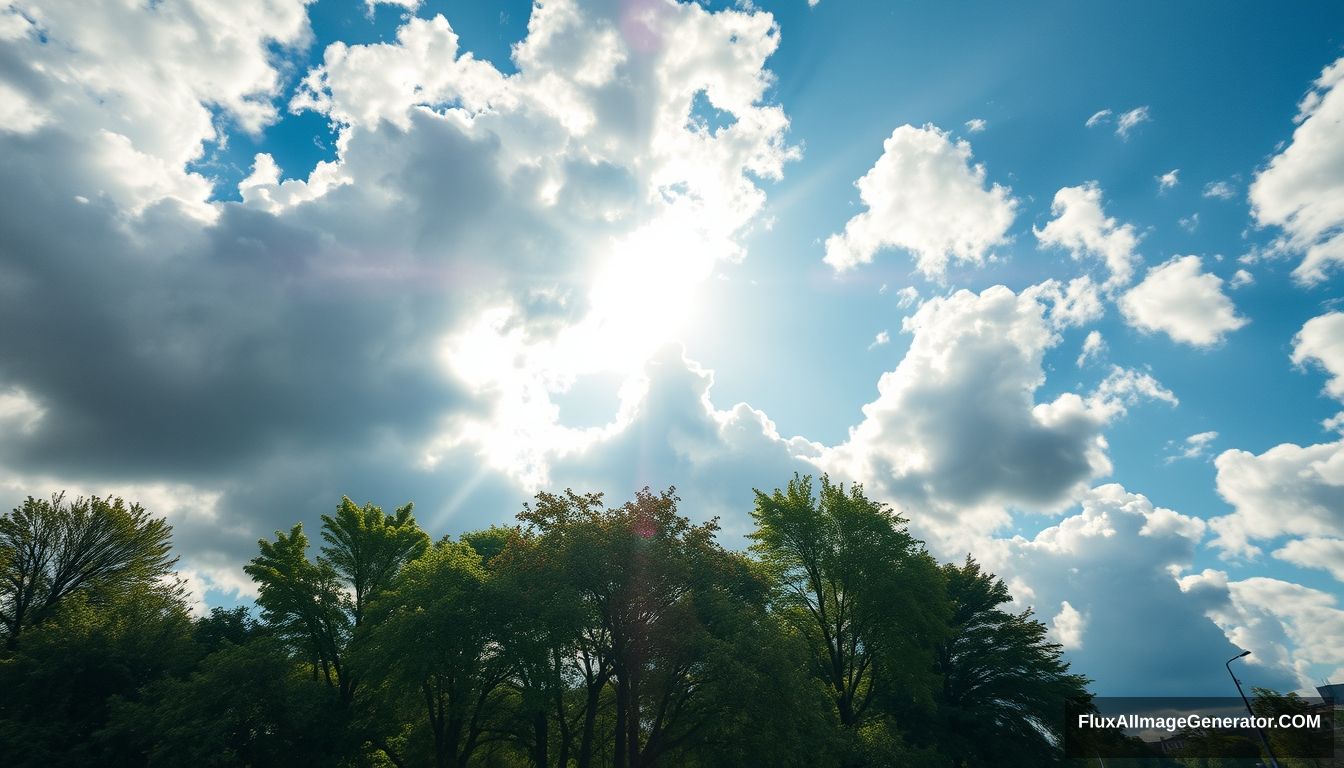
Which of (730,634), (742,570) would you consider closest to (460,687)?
(730,634)

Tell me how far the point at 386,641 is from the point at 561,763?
10.8 m

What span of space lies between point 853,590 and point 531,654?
18954mm

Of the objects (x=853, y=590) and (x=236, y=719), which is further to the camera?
Answer: (x=853, y=590)

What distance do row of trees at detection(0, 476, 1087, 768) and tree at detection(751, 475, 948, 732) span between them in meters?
0.13

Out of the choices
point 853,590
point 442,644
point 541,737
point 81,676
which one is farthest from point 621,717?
point 81,676

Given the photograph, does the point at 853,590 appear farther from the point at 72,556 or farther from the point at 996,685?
the point at 72,556

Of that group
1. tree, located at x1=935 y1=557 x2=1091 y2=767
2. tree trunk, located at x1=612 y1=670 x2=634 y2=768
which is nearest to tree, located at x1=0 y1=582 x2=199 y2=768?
tree trunk, located at x1=612 y1=670 x2=634 y2=768

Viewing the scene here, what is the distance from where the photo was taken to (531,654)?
23578 mm

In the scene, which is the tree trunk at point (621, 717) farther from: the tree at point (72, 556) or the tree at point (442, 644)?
the tree at point (72, 556)

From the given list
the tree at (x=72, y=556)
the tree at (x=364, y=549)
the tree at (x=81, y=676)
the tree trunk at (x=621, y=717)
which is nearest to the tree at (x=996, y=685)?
the tree trunk at (x=621, y=717)

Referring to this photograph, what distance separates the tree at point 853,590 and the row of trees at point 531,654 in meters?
0.13

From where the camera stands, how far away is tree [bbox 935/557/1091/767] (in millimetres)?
36000

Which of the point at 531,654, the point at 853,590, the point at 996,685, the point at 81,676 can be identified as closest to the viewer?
the point at 531,654

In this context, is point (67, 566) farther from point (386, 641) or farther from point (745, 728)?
point (745, 728)
